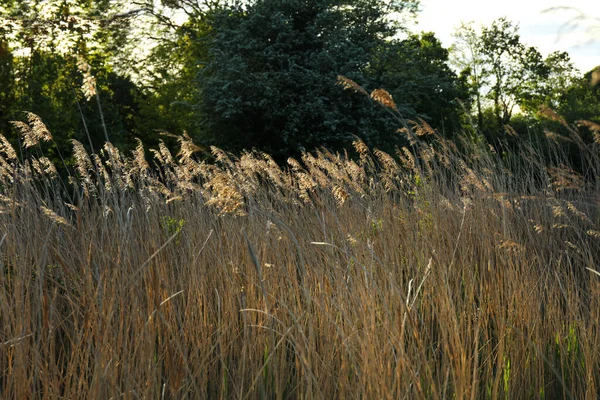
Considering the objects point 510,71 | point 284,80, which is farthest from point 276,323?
point 510,71

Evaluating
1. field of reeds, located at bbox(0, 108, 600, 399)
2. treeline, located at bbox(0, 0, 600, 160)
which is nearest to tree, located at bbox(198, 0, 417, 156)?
treeline, located at bbox(0, 0, 600, 160)

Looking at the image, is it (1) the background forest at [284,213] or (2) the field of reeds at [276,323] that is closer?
(2) the field of reeds at [276,323]

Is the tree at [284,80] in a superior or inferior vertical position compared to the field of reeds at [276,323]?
superior

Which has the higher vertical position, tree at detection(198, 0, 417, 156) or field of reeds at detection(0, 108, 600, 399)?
tree at detection(198, 0, 417, 156)

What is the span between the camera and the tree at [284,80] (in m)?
15.7

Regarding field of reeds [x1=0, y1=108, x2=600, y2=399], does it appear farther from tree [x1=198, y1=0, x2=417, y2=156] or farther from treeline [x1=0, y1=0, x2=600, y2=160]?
tree [x1=198, y1=0, x2=417, y2=156]

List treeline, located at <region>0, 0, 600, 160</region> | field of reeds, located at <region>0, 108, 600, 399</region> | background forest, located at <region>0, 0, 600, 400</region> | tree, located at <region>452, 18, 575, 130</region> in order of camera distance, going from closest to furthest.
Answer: field of reeds, located at <region>0, 108, 600, 399</region>, background forest, located at <region>0, 0, 600, 400</region>, treeline, located at <region>0, 0, 600, 160</region>, tree, located at <region>452, 18, 575, 130</region>

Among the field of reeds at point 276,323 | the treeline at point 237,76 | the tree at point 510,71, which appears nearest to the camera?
the field of reeds at point 276,323

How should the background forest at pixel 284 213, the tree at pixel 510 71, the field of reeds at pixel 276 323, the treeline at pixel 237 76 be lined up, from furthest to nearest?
the tree at pixel 510 71 < the treeline at pixel 237 76 < the background forest at pixel 284 213 < the field of reeds at pixel 276 323

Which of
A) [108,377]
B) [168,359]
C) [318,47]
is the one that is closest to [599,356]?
[168,359]

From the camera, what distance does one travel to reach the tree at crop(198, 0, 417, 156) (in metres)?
15.7

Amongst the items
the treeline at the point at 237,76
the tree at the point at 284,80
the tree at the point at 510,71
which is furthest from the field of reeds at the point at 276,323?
the tree at the point at 510,71

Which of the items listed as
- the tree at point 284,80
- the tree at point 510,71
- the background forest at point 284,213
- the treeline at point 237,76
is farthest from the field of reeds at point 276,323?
the tree at point 510,71

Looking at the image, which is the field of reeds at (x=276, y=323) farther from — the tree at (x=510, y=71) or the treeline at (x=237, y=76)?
the tree at (x=510, y=71)
